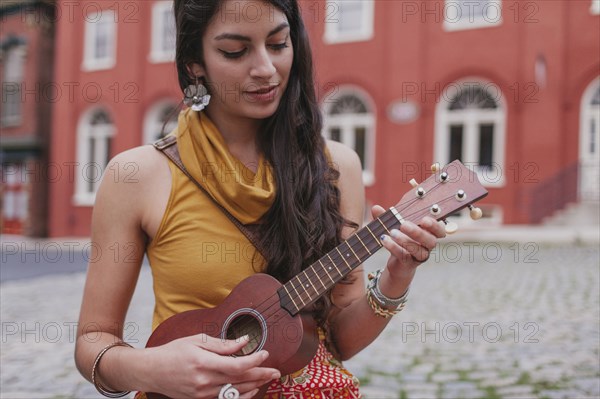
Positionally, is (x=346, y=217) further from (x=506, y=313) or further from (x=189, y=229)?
(x=506, y=313)

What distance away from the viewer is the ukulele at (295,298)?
5.21 feet

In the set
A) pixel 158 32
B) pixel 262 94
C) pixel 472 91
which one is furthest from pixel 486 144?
pixel 262 94

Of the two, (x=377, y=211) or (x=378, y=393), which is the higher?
(x=377, y=211)

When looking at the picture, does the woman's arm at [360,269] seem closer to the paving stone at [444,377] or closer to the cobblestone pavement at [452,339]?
the cobblestone pavement at [452,339]

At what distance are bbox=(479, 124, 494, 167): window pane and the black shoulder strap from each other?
14400 mm

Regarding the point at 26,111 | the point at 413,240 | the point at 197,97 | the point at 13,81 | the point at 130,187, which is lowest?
the point at 413,240

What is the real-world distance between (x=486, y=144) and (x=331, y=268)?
14556mm

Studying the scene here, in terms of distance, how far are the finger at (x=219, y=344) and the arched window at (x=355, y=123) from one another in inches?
579

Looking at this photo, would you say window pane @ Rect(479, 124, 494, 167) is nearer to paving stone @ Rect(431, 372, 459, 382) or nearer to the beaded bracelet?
paving stone @ Rect(431, 372, 459, 382)

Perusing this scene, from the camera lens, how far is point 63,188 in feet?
65.8

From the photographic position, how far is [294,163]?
1861 mm

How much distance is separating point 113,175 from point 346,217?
72 centimetres

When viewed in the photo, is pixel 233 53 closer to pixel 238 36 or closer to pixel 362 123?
pixel 238 36

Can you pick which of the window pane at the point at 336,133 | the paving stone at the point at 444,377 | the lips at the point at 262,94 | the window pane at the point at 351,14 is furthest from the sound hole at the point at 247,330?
the window pane at the point at 351,14
